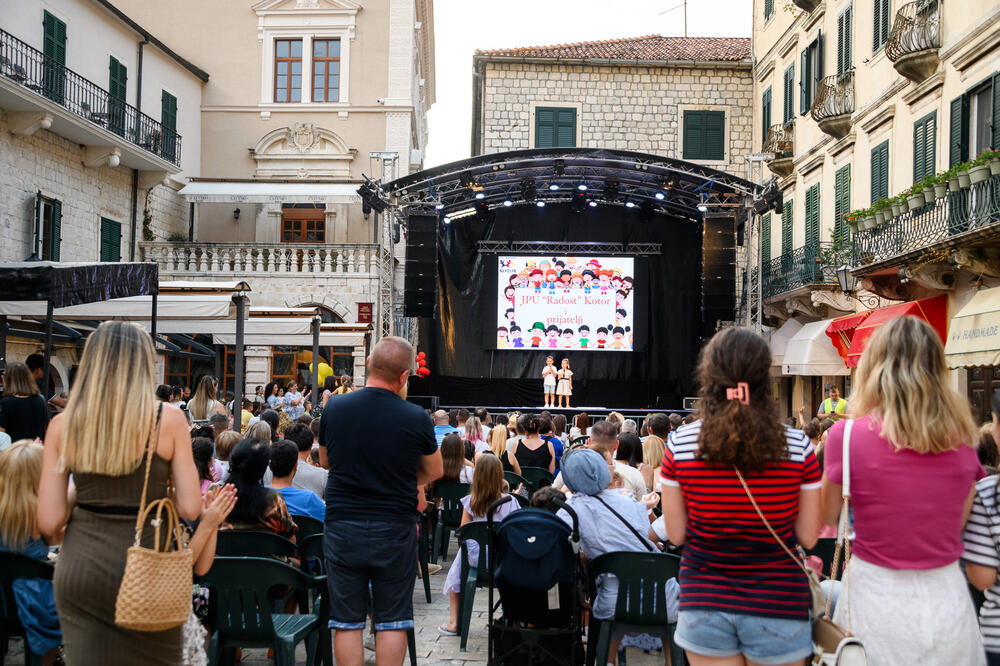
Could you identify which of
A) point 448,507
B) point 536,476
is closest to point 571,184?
point 536,476

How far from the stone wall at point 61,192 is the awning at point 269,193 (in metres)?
1.32

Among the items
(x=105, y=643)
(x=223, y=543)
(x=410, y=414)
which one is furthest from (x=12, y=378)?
(x=105, y=643)

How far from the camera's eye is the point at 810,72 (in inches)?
833

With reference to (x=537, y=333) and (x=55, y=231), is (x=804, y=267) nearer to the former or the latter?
(x=537, y=333)

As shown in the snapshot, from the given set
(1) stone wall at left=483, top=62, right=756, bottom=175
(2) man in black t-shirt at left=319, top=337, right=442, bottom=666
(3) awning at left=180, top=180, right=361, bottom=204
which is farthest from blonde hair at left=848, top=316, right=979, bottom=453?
(1) stone wall at left=483, top=62, right=756, bottom=175

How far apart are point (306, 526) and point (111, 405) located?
2693 millimetres

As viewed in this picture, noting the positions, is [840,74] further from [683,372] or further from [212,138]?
[212,138]

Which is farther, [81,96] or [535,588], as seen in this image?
[81,96]

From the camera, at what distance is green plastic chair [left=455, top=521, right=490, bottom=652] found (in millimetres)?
5871

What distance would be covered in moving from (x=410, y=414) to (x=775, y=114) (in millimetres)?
22719

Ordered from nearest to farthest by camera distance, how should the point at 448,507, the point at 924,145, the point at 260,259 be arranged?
the point at 448,507 → the point at 924,145 → the point at 260,259

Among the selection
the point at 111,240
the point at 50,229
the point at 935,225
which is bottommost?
the point at 935,225

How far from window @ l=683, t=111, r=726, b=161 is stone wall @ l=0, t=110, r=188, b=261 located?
1554 cm

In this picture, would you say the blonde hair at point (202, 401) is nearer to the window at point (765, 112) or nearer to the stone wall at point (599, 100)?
the stone wall at point (599, 100)
